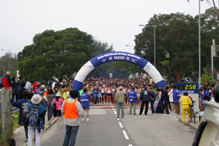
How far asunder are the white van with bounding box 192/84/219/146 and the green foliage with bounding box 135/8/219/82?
4414 centimetres

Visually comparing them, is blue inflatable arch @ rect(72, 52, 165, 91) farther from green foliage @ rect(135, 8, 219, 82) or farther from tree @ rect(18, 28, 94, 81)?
tree @ rect(18, 28, 94, 81)

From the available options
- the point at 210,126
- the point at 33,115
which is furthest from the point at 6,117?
the point at 210,126

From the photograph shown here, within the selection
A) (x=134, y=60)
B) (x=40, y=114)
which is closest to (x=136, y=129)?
(x=40, y=114)

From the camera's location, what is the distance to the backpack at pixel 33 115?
839 cm

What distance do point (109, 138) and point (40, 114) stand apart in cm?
359

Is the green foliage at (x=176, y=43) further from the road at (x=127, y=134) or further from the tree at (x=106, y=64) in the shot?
the tree at (x=106, y=64)

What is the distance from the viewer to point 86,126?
14875 millimetres

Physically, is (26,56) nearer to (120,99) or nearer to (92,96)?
(92,96)

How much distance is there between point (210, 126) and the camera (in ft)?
9.86

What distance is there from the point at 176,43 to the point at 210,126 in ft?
158

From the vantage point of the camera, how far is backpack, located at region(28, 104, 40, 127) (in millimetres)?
8391

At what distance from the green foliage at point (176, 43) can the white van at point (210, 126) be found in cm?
4414

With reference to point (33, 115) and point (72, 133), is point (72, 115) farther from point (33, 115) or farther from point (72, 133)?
point (33, 115)

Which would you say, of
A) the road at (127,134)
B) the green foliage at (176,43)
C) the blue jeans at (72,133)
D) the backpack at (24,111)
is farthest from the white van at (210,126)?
the green foliage at (176,43)
